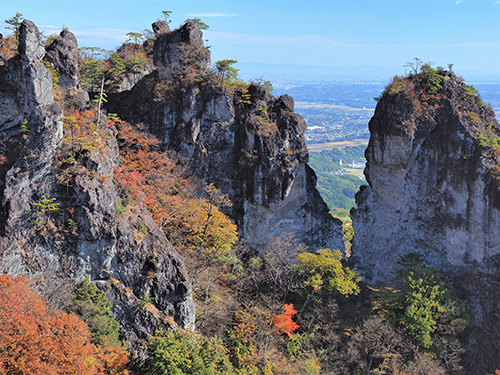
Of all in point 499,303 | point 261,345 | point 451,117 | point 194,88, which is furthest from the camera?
point 194,88

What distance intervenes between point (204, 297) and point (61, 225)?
11857 mm

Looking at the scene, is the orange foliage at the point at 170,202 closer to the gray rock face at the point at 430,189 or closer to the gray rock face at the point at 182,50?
the gray rock face at the point at 182,50

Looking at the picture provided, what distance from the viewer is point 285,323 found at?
28672 mm

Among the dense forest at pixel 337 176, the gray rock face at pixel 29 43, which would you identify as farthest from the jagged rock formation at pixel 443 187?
the dense forest at pixel 337 176

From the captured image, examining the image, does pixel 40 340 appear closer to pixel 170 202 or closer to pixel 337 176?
pixel 170 202

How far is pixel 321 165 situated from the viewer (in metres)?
158

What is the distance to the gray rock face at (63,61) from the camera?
98.4 ft

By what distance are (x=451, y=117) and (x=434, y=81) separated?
3394mm

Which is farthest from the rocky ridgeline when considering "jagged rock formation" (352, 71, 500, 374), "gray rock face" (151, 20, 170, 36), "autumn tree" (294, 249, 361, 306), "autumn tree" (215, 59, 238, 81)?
"jagged rock formation" (352, 71, 500, 374)

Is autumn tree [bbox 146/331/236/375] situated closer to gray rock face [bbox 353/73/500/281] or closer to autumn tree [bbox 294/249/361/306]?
autumn tree [bbox 294/249/361/306]

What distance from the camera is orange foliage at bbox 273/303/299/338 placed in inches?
1129

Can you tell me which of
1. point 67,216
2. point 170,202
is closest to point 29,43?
point 67,216

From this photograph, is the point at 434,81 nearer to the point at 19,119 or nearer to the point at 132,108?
the point at 132,108

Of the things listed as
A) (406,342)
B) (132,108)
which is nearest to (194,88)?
(132,108)
